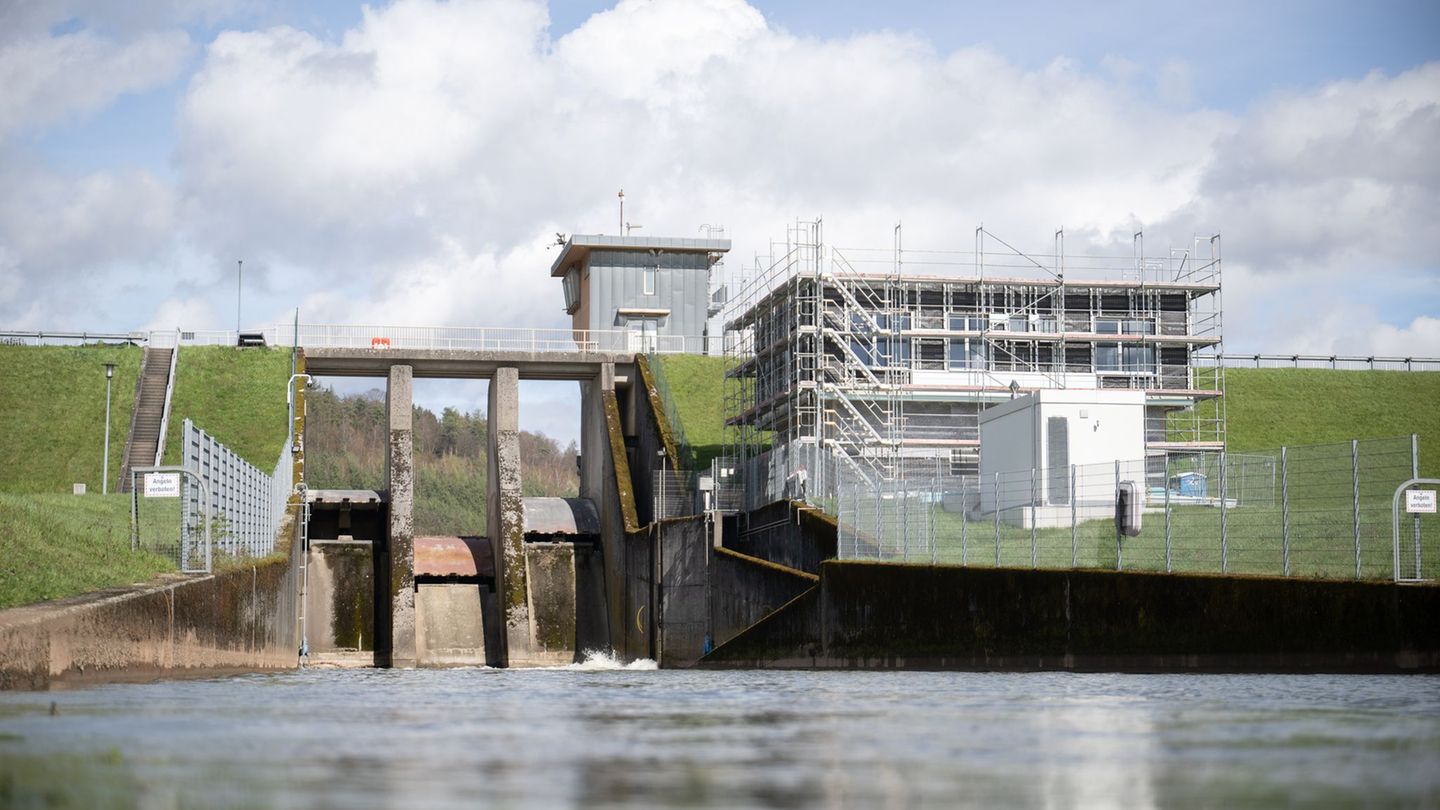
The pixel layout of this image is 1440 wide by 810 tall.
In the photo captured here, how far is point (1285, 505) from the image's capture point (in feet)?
62.1

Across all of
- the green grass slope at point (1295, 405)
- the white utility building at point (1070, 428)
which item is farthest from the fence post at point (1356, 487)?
the green grass slope at point (1295, 405)

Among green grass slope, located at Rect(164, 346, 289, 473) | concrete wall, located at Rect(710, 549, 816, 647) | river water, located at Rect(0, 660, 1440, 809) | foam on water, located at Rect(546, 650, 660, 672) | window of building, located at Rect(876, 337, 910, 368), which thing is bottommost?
foam on water, located at Rect(546, 650, 660, 672)

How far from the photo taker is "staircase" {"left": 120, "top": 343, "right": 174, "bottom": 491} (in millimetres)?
51844

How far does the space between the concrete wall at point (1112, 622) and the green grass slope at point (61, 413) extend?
29766 mm

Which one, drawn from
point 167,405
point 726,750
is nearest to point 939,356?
point 167,405

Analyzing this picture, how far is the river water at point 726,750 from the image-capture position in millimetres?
5754

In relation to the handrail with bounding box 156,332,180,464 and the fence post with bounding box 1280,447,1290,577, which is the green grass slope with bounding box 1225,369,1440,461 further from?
the fence post with bounding box 1280,447,1290,577

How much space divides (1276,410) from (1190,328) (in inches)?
214

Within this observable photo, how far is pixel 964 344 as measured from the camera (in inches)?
2340

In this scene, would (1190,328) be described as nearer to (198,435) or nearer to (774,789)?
(198,435)

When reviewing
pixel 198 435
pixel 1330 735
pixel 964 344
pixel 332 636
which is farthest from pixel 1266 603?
pixel 964 344

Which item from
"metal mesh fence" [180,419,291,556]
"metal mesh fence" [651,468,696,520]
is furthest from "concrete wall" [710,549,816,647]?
"metal mesh fence" [180,419,291,556]

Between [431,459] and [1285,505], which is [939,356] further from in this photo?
[431,459]

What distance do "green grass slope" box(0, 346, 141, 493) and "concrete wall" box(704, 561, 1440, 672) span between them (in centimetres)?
2977
